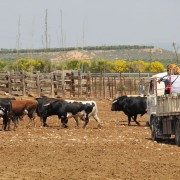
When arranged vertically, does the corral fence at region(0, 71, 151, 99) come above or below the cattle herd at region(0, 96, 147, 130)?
above

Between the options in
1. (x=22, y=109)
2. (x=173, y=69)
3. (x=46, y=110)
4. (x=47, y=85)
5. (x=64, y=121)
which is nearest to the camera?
(x=173, y=69)

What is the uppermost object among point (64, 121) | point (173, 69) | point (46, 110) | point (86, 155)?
point (173, 69)

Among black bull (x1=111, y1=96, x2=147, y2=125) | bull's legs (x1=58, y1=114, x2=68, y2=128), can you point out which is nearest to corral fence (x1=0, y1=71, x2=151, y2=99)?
black bull (x1=111, y1=96, x2=147, y2=125)

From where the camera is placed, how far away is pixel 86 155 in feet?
62.6

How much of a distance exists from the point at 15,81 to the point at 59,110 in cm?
1803

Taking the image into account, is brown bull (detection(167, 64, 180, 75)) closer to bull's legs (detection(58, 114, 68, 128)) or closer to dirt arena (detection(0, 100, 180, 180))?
dirt arena (detection(0, 100, 180, 180))

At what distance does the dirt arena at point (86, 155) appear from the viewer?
1561 cm

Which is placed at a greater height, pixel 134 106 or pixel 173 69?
pixel 173 69

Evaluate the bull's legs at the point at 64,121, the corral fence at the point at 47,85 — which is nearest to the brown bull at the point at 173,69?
the bull's legs at the point at 64,121

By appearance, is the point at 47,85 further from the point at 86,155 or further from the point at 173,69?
the point at 86,155

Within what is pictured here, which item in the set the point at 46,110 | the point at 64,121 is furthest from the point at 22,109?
the point at 64,121

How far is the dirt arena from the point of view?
1561 cm

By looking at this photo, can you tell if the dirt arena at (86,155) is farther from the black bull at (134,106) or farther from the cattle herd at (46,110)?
the black bull at (134,106)

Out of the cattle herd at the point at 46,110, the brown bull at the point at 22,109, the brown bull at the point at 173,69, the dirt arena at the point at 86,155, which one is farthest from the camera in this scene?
the brown bull at the point at 22,109
